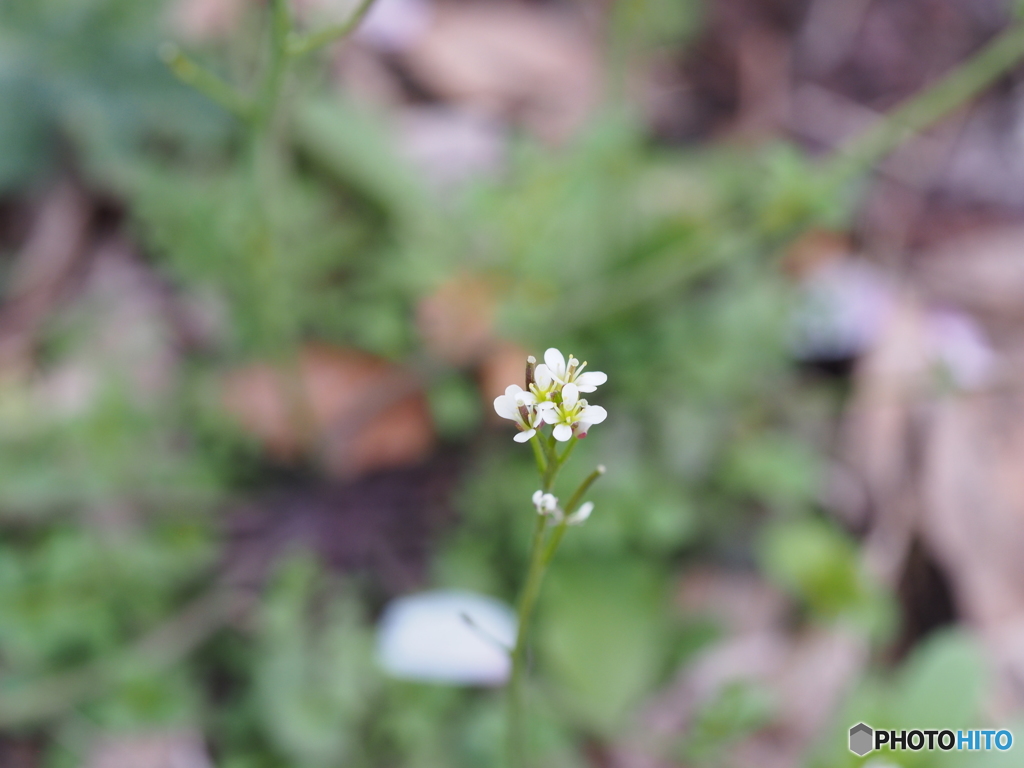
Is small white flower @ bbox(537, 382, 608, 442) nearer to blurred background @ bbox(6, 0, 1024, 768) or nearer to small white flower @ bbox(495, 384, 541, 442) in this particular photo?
small white flower @ bbox(495, 384, 541, 442)

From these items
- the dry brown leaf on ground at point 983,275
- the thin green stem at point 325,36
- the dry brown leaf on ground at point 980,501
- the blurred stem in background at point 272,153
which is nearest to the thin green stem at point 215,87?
the blurred stem in background at point 272,153

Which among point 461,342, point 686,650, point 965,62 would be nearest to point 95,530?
point 461,342

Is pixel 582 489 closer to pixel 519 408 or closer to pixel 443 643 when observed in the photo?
pixel 519 408

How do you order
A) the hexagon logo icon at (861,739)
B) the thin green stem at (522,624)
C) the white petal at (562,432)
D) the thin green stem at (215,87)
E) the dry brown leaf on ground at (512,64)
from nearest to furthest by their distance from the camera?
the white petal at (562,432), the thin green stem at (522,624), the thin green stem at (215,87), the hexagon logo icon at (861,739), the dry brown leaf on ground at (512,64)

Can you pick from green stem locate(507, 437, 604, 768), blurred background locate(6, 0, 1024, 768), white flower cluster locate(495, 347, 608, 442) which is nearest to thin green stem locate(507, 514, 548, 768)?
green stem locate(507, 437, 604, 768)

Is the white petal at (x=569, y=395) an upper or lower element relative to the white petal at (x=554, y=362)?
lower

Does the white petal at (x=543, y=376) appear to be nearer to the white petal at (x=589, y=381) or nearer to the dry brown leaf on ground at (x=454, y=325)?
the white petal at (x=589, y=381)
